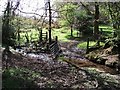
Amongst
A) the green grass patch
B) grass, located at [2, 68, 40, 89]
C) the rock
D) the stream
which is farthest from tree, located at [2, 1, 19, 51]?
the green grass patch

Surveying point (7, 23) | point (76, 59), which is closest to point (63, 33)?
point (76, 59)

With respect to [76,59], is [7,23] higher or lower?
higher

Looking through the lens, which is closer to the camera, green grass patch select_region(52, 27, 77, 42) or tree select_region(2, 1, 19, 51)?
tree select_region(2, 1, 19, 51)

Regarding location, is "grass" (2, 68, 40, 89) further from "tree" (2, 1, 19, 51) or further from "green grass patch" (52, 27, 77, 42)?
"green grass patch" (52, 27, 77, 42)

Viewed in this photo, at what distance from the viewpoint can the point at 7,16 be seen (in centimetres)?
1320

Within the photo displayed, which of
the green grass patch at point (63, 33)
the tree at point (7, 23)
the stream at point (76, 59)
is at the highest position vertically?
the tree at point (7, 23)

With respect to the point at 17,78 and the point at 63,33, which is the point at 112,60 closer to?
the point at 17,78

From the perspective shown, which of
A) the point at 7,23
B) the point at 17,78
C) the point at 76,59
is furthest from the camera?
the point at 76,59

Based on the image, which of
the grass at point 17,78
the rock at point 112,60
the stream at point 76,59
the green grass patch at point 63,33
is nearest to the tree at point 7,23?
the stream at point 76,59

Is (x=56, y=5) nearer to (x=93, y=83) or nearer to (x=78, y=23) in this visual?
(x=78, y=23)

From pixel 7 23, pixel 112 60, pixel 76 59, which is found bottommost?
pixel 76 59

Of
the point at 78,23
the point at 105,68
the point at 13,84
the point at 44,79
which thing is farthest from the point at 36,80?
the point at 78,23

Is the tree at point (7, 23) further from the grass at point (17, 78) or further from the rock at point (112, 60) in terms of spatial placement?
the rock at point (112, 60)

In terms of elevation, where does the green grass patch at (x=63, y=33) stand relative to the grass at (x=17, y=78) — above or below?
above
